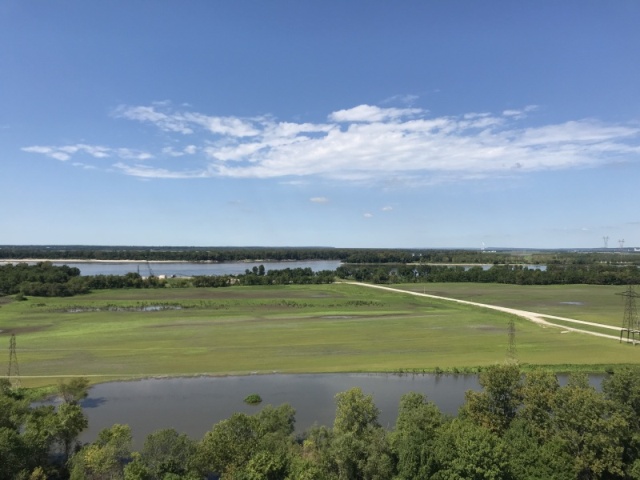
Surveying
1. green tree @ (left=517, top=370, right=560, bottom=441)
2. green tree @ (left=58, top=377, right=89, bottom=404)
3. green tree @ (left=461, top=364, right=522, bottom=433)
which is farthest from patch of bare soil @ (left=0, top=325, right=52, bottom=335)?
green tree @ (left=517, top=370, right=560, bottom=441)

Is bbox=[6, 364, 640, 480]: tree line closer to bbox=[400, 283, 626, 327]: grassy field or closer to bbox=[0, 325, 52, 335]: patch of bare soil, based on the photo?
bbox=[0, 325, 52, 335]: patch of bare soil

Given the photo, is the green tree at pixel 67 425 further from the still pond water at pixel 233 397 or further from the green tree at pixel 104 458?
the still pond water at pixel 233 397

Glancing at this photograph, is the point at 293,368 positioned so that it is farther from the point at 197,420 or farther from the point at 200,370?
the point at 197,420

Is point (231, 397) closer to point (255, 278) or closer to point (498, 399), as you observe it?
point (498, 399)

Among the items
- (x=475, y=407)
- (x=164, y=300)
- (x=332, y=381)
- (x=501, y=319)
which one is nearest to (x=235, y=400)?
(x=332, y=381)

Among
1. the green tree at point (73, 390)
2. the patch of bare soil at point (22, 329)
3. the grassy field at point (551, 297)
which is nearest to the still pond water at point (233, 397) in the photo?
the green tree at point (73, 390)

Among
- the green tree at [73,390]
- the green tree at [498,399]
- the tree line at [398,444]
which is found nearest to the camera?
the tree line at [398,444]
